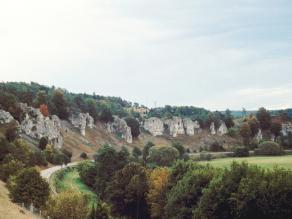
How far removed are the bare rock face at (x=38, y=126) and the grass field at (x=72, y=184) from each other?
31.1 meters

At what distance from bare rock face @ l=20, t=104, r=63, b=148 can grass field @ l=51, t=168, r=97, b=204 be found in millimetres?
31084

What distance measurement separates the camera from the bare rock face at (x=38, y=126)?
160 meters

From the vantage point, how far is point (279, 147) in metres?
191

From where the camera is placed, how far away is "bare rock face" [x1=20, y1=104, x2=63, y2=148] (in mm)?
160000

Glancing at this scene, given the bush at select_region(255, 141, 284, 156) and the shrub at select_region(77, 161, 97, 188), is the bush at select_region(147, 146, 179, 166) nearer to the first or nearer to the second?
the shrub at select_region(77, 161, 97, 188)

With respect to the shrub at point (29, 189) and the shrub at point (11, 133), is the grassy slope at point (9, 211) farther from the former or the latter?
the shrub at point (11, 133)

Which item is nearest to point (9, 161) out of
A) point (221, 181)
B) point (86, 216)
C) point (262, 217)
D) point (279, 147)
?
point (86, 216)

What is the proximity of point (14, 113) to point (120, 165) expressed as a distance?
185 ft

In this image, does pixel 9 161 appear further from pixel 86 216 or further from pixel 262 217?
pixel 262 217

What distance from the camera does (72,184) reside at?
114 metres

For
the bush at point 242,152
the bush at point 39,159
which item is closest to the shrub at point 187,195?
the bush at point 39,159

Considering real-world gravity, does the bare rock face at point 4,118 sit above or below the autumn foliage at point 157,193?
above

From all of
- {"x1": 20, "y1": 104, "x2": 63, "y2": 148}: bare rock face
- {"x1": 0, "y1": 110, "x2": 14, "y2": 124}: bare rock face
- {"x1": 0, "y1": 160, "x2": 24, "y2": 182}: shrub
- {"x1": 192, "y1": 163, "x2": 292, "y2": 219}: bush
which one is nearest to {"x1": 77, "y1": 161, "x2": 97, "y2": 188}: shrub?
{"x1": 0, "y1": 110, "x2": 14, "y2": 124}: bare rock face

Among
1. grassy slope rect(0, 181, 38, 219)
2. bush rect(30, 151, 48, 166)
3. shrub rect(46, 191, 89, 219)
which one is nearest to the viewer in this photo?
grassy slope rect(0, 181, 38, 219)
